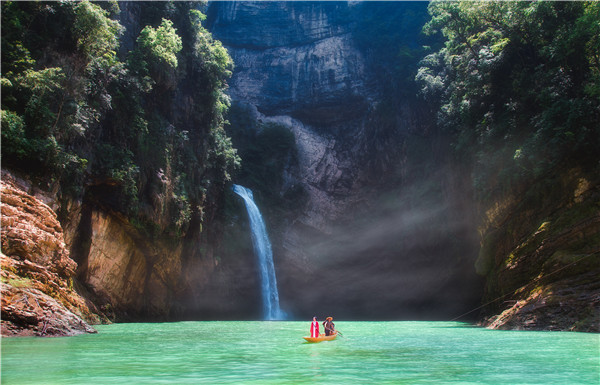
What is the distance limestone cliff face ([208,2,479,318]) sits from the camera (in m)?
32.4

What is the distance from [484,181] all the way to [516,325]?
792cm

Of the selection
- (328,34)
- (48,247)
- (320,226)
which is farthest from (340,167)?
(48,247)

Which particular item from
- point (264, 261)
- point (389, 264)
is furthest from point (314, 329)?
point (389, 264)

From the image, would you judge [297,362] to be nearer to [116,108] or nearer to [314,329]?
[314,329]

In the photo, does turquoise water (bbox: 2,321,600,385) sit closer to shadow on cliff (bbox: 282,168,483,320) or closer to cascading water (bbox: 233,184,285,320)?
cascading water (bbox: 233,184,285,320)

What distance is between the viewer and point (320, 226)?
35844mm

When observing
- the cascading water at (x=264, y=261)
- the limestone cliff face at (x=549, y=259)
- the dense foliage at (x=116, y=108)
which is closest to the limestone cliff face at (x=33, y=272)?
the dense foliage at (x=116, y=108)

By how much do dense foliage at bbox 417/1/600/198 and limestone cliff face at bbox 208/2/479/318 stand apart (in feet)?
24.9

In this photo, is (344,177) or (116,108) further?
(344,177)

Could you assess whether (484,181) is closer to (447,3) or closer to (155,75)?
(447,3)

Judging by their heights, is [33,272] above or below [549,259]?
below

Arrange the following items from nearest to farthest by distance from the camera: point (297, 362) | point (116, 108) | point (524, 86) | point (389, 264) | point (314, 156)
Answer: point (297, 362)
point (524, 86)
point (116, 108)
point (389, 264)
point (314, 156)

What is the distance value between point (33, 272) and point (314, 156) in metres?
28.7

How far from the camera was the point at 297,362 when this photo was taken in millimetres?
7992
